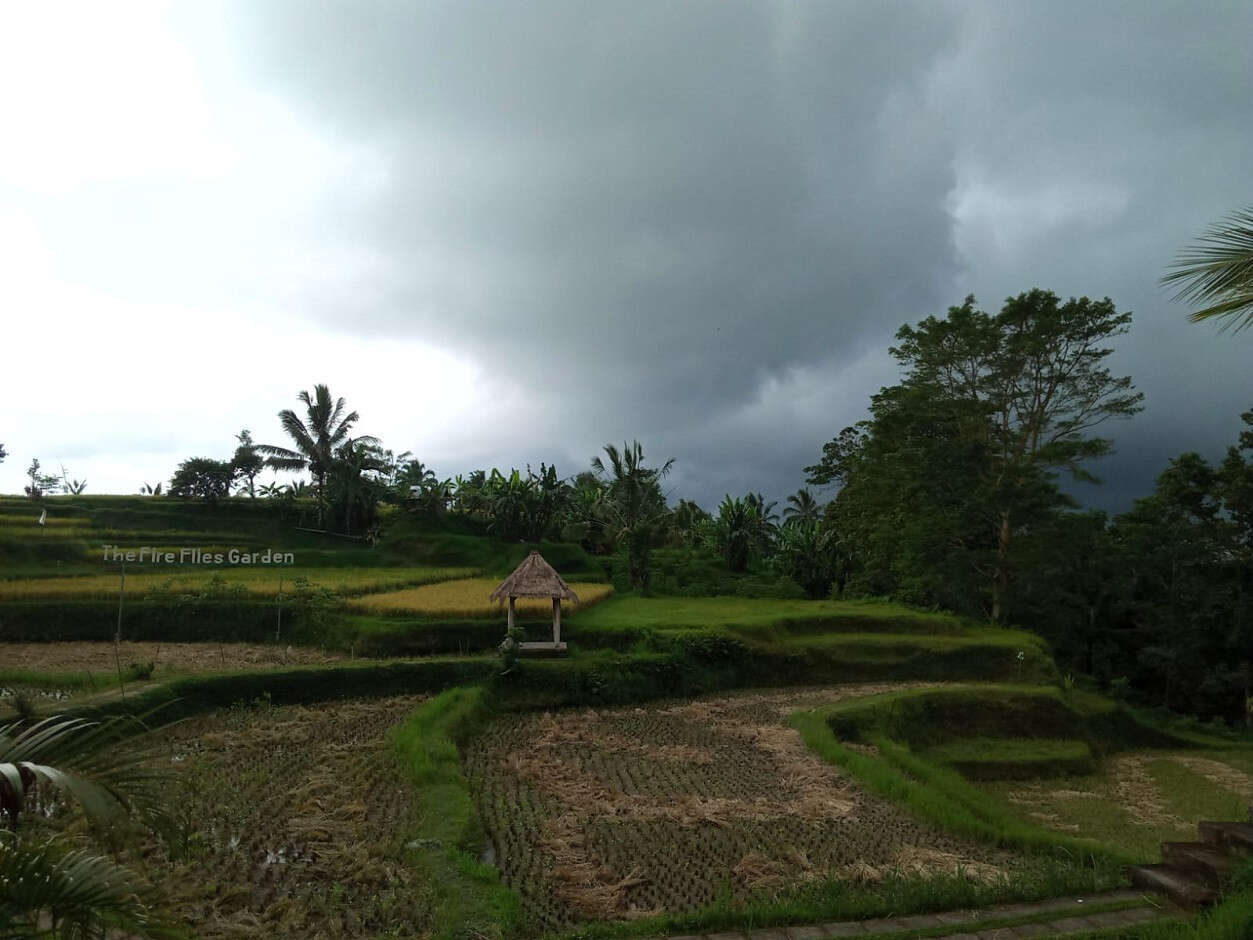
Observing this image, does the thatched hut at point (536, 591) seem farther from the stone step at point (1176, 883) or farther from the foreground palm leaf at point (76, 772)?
the foreground palm leaf at point (76, 772)

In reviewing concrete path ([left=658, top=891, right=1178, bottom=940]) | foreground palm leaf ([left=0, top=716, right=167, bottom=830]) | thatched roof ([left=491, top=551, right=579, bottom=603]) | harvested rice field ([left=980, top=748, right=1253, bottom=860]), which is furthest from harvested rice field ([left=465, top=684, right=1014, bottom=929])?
foreground palm leaf ([left=0, top=716, right=167, bottom=830])

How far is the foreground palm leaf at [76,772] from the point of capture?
90.6 inches

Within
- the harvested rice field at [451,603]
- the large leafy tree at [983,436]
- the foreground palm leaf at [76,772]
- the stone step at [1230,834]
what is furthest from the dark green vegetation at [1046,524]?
the foreground palm leaf at [76,772]

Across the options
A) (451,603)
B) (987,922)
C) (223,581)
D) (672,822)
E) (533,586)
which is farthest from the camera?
(451,603)

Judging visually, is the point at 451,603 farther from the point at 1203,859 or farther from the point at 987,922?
the point at 1203,859

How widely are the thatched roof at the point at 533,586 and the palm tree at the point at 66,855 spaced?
13626 mm

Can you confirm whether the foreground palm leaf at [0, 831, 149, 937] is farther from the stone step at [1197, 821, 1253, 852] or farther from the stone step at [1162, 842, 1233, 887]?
the stone step at [1197, 821, 1253, 852]

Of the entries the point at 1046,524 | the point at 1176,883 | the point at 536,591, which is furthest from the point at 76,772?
the point at 1046,524

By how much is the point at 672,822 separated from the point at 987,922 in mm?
3789

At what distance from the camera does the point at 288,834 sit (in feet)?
24.7

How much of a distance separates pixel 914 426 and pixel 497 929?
22049mm

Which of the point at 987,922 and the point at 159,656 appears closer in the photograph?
the point at 987,922

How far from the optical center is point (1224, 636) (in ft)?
77.2

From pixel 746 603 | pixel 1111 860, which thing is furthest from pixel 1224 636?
Answer: pixel 1111 860
